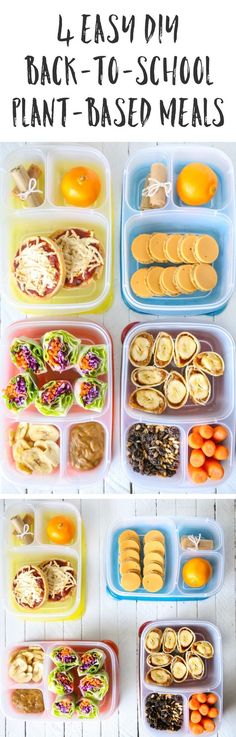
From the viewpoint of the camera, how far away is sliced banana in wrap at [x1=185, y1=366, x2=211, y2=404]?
176 centimetres

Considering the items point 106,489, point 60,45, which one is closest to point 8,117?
→ point 60,45

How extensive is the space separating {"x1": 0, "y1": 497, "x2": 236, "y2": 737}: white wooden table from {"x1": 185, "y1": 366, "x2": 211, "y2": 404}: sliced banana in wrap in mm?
480

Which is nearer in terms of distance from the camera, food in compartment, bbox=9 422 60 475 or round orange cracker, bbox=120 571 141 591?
food in compartment, bbox=9 422 60 475

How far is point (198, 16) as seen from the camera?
1.73 m

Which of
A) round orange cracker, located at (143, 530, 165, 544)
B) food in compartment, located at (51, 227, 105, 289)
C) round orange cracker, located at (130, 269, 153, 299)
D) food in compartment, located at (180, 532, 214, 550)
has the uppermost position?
food in compartment, located at (51, 227, 105, 289)

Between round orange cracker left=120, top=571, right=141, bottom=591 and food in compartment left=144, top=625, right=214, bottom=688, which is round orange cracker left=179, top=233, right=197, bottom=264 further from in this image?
food in compartment left=144, top=625, right=214, bottom=688

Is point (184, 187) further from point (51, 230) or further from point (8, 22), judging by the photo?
point (8, 22)

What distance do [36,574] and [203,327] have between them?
2.65 feet

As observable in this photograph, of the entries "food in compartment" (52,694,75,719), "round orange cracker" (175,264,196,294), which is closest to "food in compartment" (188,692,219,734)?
"food in compartment" (52,694,75,719)

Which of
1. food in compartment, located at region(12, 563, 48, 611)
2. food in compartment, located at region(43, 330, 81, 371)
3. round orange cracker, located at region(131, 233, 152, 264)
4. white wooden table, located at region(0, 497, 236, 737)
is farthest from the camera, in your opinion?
white wooden table, located at region(0, 497, 236, 737)

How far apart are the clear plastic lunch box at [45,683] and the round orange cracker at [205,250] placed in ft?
3.65

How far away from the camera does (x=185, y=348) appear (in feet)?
5.79

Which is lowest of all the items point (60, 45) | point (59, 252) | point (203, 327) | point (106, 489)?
point (106, 489)

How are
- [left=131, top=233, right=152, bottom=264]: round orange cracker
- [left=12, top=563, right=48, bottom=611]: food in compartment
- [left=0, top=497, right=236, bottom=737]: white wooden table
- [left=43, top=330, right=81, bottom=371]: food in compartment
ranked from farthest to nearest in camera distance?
[left=0, top=497, right=236, bottom=737]: white wooden table, [left=12, top=563, right=48, bottom=611]: food in compartment, [left=131, top=233, right=152, bottom=264]: round orange cracker, [left=43, top=330, right=81, bottom=371]: food in compartment
